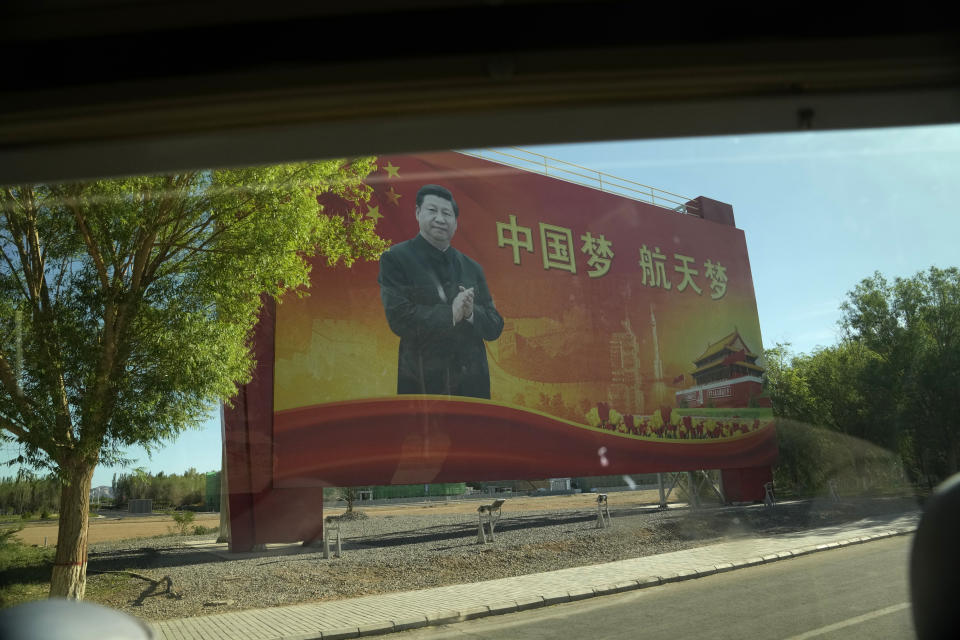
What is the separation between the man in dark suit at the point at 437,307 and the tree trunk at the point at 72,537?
20.9 ft

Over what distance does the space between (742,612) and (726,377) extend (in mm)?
13637

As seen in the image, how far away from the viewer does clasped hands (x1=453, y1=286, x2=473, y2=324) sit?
1416cm

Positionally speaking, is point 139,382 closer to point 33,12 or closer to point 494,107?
point 33,12

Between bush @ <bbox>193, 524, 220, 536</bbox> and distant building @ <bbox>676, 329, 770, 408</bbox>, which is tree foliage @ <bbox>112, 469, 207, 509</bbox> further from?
distant building @ <bbox>676, 329, 770, 408</bbox>

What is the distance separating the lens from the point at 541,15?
72.4 inches

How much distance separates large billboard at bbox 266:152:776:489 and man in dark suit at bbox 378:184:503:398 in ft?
0.11

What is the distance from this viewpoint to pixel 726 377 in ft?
63.4

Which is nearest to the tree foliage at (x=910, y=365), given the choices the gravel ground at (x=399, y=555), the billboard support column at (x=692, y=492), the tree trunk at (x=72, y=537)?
the gravel ground at (x=399, y=555)

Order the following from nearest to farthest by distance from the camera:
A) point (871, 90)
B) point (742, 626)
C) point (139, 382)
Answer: point (871, 90)
point (742, 626)
point (139, 382)

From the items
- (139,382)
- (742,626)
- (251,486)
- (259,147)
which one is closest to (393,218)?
(251,486)

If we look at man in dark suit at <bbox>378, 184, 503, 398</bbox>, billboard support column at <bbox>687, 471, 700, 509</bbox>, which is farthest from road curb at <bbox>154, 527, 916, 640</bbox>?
billboard support column at <bbox>687, 471, 700, 509</bbox>

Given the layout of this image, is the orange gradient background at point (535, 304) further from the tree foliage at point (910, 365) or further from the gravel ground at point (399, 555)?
the tree foliage at point (910, 365)

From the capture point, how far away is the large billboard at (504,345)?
41.4 ft

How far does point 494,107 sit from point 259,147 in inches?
34.5
